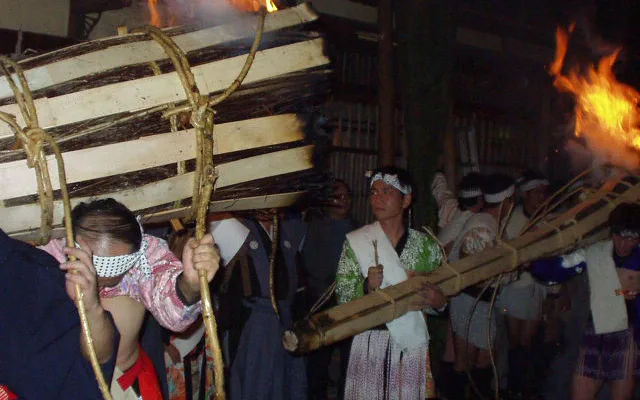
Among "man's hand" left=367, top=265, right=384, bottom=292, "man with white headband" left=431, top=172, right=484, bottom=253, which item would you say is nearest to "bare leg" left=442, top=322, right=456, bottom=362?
"man with white headband" left=431, top=172, right=484, bottom=253

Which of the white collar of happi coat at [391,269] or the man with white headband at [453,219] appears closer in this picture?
the white collar of happi coat at [391,269]

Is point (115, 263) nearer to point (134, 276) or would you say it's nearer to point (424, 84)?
point (134, 276)

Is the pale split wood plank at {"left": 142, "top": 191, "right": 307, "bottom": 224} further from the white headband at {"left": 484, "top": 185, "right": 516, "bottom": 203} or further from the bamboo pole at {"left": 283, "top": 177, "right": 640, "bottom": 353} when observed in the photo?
the white headband at {"left": 484, "top": 185, "right": 516, "bottom": 203}

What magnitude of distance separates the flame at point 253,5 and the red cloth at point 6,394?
1700mm

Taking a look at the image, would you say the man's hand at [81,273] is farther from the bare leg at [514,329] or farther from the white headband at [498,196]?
the bare leg at [514,329]

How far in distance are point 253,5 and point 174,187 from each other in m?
0.87

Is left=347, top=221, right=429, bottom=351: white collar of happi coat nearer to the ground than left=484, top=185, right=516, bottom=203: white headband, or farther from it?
nearer to the ground

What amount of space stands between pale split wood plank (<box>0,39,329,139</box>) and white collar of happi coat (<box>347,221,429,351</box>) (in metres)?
2.33

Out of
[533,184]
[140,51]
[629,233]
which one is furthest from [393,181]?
[533,184]

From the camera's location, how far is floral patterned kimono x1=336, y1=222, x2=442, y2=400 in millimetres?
4785

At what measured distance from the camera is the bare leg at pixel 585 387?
5.87m

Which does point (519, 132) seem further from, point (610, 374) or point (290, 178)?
point (290, 178)

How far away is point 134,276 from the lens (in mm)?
3053

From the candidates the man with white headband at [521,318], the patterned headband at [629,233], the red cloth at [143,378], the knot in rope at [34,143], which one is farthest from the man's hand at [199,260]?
the man with white headband at [521,318]
